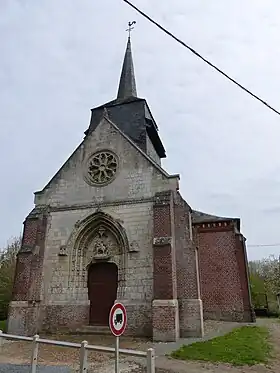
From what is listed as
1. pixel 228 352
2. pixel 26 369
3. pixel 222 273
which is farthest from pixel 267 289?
pixel 26 369

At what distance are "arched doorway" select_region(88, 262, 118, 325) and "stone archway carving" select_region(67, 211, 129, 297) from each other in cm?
35

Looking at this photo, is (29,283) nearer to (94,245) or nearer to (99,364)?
(94,245)

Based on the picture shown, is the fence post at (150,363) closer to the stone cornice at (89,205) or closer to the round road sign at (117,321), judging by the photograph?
the round road sign at (117,321)

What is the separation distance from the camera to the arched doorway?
13.9m

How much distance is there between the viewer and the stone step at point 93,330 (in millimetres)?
13172

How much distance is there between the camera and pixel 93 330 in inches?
522

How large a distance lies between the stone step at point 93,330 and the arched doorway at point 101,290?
33cm

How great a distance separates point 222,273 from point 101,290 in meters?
10.5

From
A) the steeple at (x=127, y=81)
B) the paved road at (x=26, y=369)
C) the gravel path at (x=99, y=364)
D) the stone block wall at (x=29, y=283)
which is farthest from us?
the steeple at (x=127, y=81)

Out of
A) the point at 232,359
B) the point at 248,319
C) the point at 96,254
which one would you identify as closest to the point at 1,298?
the point at 96,254

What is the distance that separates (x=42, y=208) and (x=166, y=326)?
7.97 metres

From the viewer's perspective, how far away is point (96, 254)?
14.6 metres

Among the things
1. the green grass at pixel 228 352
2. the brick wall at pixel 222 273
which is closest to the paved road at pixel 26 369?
the green grass at pixel 228 352

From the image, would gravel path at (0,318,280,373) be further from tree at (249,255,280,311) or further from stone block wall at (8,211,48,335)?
tree at (249,255,280,311)
